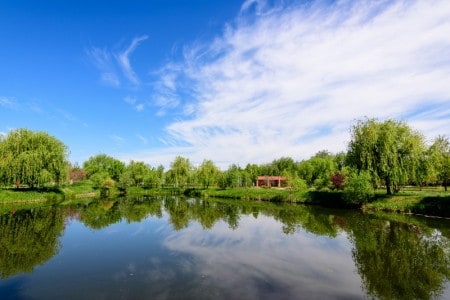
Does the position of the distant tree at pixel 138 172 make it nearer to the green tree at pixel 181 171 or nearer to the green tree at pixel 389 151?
the green tree at pixel 181 171

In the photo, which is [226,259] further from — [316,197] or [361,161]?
[316,197]

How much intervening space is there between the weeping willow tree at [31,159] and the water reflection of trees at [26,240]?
13.0 metres

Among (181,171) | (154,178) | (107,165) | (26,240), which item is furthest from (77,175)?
(26,240)

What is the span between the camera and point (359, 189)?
32.9m

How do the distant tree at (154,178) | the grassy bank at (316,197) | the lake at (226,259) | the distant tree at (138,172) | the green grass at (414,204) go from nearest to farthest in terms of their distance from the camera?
the lake at (226,259)
the green grass at (414,204)
the grassy bank at (316,197)
the distant tree at (154,178)
the distant tree at (138,172)

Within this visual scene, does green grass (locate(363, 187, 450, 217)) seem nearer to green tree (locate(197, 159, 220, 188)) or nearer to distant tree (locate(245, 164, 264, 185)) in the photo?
green tree (locate(197, 159, 220, 188))

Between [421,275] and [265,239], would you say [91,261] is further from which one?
[421,275]

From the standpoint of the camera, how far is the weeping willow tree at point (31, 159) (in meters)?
40.7

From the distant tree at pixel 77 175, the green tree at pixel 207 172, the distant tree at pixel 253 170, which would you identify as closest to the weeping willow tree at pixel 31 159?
the green tree at pixel 207 172

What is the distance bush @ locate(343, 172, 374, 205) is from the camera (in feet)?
107

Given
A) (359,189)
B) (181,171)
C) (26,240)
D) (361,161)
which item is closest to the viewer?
(26,240)

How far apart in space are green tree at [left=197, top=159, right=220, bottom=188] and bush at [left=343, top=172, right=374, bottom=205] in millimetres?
36113

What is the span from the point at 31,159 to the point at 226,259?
1452 inches

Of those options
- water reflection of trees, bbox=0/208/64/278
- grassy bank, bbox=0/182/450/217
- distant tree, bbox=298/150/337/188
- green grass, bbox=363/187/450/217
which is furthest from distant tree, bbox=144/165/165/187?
green grass, bbox=363/187/450/217
